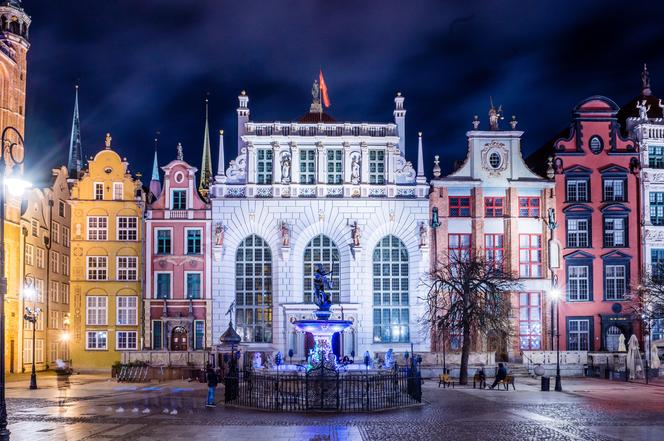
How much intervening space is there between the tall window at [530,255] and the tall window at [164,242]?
2516 cm

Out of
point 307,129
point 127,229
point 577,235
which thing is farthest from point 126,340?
point 577,235

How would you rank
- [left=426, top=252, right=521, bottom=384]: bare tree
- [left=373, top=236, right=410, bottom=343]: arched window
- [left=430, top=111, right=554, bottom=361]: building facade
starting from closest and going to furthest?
1. [left=426, top=252, right=521, bottom=384]: bare tree
2. [left=430, top=111, right=554, bottom=361]: building facade
3. [left=373, top=236, right=410, bottom=343]: arched window

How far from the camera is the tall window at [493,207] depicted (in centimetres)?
6025

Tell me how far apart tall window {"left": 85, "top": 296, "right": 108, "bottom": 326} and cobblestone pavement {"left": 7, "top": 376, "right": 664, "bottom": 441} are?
19760 mm

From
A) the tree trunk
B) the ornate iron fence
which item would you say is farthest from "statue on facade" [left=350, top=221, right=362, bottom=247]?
the ornate iron fence

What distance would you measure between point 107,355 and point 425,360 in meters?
22.6

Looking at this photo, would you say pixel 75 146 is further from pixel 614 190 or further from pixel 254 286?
pixel 614 190

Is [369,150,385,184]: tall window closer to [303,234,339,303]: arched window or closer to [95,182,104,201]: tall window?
[303,234,339,303]: arched window

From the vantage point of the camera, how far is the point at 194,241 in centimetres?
5966

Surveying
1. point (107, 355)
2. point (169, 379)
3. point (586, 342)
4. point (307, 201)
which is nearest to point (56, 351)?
point (107, 355)

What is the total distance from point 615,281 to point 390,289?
1616cm

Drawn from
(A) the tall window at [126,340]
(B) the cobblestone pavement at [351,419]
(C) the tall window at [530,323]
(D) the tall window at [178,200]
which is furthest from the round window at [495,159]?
(A) the tall window at [126,340]

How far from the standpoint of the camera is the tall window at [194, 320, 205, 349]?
58469mm

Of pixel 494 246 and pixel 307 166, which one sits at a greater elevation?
pixel 307 166
